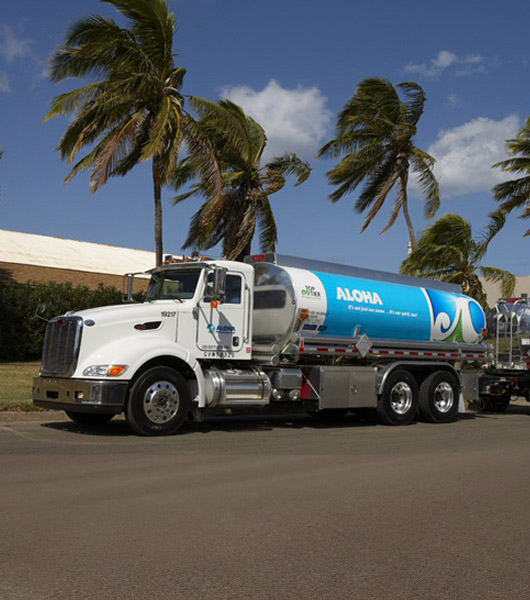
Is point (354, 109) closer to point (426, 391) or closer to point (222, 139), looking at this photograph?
point (222, 139)

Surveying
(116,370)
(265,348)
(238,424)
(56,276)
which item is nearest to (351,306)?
(265,348)

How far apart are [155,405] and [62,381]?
1.47 meters

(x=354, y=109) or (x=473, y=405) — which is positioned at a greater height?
(x=354, y=109)

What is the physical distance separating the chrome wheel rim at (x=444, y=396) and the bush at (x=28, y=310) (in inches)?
598

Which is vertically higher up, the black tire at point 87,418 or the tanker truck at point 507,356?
the tanker truck at point 507,356

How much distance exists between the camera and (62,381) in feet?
37.1

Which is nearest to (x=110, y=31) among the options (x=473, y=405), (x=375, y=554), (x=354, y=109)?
(x=354, y=109)

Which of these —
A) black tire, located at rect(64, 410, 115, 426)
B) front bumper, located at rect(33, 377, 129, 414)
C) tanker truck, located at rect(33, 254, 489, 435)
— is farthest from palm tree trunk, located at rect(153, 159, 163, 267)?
front bumper, located at rect(33, 377, 129, 414)

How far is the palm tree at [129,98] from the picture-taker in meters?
20.2

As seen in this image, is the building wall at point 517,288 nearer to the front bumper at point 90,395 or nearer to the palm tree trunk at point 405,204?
the palm tree trunk at point 405,204

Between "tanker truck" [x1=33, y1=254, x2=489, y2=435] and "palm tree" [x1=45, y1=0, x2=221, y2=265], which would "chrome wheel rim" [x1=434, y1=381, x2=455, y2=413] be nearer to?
"tanker truck" [x1=33, y1=254, x2=489, y2=435]

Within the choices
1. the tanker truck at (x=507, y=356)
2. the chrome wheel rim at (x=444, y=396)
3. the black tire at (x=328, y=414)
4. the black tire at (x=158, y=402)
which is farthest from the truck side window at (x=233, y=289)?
the tanker truck at (x=507, y=356)

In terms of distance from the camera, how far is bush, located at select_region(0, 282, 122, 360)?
26141 millimetres

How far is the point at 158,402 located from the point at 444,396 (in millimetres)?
6943
